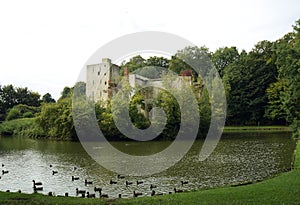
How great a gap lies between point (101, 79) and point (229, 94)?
978 inches

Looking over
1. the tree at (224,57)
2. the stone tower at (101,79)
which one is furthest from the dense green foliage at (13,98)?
the tree at (224,57)

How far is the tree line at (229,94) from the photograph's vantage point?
1406 inches

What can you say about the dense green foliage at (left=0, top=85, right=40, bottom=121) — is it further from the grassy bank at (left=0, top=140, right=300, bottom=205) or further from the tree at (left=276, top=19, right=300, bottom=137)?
the grassy bank at (left=0, top=140, right=300, bottom=205)

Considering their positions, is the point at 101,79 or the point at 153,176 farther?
the point at 101,79

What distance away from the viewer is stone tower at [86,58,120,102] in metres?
50.7

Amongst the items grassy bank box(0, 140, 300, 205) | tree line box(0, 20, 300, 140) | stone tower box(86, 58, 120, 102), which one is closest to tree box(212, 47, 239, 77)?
tree line box(0, 20, 300, 140)

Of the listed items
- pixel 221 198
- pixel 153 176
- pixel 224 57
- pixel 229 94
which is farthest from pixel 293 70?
pixel 224 57

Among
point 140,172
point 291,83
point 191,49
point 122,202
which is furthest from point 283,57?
point 191,49

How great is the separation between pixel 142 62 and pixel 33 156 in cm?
5957

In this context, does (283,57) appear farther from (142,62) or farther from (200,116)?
(142,62)

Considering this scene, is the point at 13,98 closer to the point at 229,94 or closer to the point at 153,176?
the point at 229,94

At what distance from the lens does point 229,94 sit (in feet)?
200

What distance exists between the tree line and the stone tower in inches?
159

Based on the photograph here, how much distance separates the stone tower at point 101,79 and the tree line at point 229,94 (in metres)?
4.03
